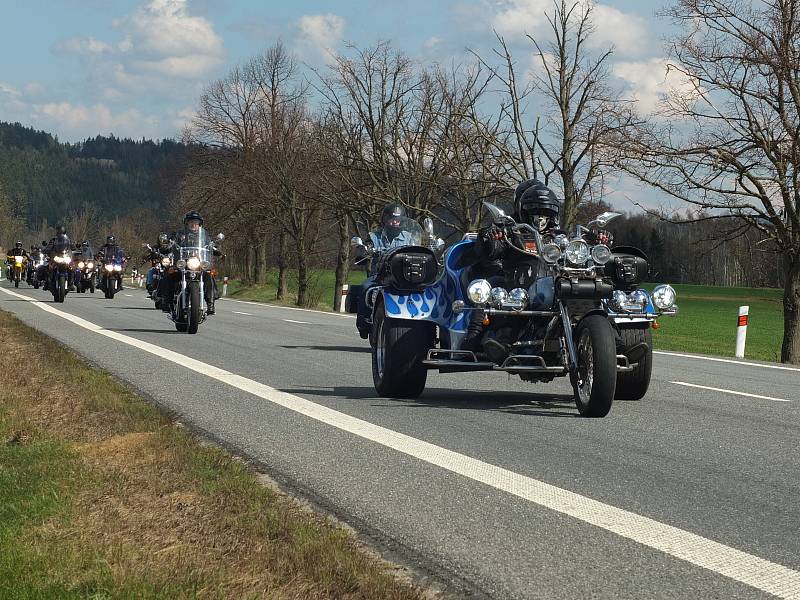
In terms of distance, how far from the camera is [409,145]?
42438 mm

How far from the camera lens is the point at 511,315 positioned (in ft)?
29.1

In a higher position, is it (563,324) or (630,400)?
(563,324)

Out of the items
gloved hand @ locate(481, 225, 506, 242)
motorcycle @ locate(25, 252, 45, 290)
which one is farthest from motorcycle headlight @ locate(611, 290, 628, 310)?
motorcycle @ locate(25, 252, 45, 290)

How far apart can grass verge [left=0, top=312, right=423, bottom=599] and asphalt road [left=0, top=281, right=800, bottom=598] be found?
0.30 m

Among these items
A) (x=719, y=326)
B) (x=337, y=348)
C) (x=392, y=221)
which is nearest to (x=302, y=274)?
(x=719, y=326)

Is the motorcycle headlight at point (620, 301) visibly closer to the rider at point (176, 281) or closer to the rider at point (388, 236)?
the rider at point (388, 236)

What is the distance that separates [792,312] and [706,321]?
38.2 meters

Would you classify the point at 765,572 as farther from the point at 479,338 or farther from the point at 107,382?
the point at 107,382

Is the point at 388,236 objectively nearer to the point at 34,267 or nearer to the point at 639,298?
the point at 639,298

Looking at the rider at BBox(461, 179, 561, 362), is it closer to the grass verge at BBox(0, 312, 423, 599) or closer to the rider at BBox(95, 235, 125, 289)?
the grass verge at BBox(0, 312, 423, 599)

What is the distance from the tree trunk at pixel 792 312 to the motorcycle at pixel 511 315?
1543 cm

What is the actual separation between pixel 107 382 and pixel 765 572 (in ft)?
23.9

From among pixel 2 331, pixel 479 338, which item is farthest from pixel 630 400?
pixel 2 331

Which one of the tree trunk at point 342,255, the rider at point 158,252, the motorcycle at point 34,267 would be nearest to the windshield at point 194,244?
the rider at point 158,252
